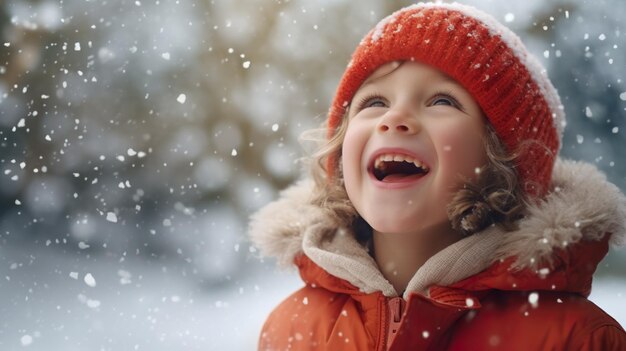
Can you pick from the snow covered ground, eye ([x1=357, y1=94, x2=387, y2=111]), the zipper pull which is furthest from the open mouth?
A: the snow covered ground

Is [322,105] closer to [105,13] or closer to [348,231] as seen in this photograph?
[105,13]

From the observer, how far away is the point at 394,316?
123 centimetres

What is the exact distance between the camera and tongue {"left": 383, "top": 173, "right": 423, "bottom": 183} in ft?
4.05

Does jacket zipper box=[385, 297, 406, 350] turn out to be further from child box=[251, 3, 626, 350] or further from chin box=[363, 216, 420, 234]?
chin box=[363, 216, 420, 234]

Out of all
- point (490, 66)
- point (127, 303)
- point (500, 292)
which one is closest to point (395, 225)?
point (500, 292)

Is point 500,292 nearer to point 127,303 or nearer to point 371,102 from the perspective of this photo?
point 371,102

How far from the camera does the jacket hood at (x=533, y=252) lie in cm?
114

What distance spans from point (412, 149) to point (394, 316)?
0.33 m

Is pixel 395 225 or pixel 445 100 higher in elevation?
pixel 445 100

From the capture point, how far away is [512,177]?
1.27 meters

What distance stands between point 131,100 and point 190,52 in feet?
1.53

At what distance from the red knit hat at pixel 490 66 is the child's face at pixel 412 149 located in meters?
0.03

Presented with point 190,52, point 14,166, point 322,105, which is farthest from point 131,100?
point 322,105

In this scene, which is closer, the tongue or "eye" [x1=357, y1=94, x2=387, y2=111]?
the tongue
